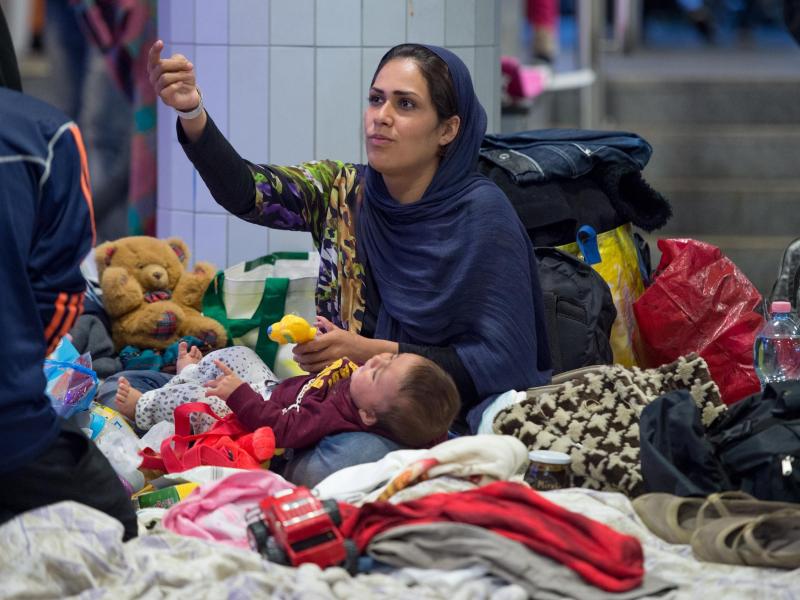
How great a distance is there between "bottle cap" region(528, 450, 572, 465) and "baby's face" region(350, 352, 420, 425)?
0.37 meters

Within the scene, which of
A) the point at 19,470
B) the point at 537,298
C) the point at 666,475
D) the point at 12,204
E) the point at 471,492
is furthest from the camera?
the point at 537,298

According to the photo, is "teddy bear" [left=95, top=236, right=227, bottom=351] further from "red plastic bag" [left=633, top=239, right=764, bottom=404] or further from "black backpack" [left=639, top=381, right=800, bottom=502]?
"black backpack" [left=639, top=381, right=800, bottom=502]

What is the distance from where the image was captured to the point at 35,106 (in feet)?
8.88

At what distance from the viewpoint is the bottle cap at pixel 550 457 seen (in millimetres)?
3395

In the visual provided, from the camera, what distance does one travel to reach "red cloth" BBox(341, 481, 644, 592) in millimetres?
2785

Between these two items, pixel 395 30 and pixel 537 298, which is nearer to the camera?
pixel 537 298

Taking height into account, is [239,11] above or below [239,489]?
above

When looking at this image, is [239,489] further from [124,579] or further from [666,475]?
[666,475]

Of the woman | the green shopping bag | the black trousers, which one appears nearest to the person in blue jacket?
the black trousers

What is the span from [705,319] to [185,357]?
167 centimetres

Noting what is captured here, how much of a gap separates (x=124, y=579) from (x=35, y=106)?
37.5 inches

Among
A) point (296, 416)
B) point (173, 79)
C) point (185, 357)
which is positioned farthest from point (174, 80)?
point (185, 357)

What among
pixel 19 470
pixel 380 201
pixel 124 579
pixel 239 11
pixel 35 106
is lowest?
pixel 124 579

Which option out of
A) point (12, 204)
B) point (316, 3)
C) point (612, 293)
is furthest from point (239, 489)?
Answer: point (316, 3)
